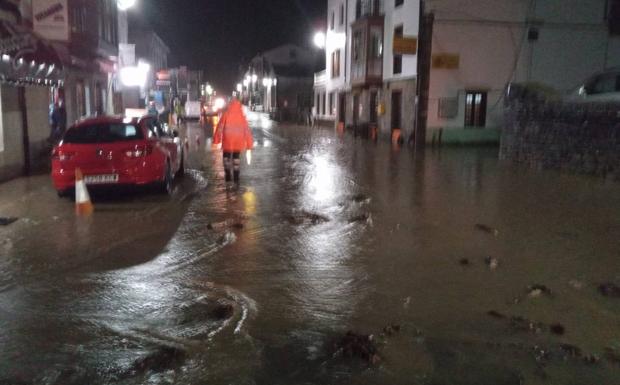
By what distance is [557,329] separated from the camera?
477 cm

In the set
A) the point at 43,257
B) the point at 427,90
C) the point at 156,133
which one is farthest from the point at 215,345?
the point at 427,90

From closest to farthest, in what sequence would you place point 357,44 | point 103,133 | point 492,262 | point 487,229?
point 492,262, point 487,229, point 103,133, point 357,44

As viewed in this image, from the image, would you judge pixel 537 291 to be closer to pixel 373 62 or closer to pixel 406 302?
pixel 406 302

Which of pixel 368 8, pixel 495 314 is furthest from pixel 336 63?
pixel 495 314

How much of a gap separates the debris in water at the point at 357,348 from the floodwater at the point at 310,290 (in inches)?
1.9

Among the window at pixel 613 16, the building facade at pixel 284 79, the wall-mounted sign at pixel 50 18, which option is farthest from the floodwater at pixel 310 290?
the building facade at pixel 284 79

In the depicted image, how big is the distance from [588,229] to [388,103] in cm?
1971

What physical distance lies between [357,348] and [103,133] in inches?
294

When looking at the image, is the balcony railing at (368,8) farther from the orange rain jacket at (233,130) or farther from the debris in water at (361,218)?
the debris in water at (361,218)

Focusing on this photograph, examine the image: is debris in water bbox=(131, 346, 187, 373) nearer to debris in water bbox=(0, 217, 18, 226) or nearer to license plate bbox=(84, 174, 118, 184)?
debris in water bbox=(0, 217, 18, 226)

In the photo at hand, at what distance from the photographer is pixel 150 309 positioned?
17.0ft

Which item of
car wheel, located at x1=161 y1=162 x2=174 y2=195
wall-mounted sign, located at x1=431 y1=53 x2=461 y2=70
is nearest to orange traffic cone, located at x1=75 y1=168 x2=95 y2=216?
car wheel, located at x1=161 y1=162 x2=174 y2=195

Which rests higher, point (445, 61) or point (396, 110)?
point (445, 61)

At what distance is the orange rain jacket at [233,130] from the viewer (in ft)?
39.0
